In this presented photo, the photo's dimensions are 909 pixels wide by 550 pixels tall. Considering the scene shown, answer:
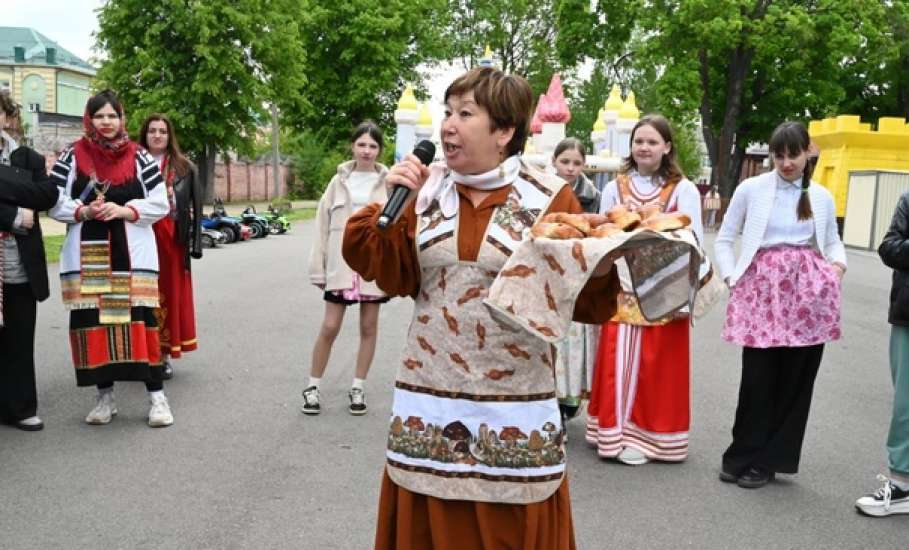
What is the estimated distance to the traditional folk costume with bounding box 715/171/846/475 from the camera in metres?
5.30

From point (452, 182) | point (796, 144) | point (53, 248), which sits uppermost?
point (796, 144)

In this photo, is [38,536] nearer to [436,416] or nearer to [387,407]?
[436,416]

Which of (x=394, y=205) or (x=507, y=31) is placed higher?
(x=507, y=31)

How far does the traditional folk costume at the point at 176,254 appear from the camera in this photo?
7.51 meters

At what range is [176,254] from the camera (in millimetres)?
7613

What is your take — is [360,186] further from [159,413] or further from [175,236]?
[159,413]

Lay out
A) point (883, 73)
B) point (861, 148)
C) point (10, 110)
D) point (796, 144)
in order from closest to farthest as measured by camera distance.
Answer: point (796, 144)
point (10, 110)
point (861, 148)
point (883, 73)

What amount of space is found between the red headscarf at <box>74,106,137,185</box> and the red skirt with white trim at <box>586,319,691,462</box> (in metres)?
3.14

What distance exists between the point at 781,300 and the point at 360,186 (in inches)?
113

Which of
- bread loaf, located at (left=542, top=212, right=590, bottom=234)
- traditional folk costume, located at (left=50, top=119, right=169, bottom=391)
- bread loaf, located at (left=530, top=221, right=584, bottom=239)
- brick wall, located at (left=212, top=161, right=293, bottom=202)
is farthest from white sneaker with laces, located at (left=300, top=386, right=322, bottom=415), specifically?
brick wall, located at (left=212, top=161, right=293, bottom=202)

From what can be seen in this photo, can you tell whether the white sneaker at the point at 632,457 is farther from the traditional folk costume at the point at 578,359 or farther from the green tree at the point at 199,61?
the green tree at the point at 199,61

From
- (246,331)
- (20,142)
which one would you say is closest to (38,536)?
(20,142)

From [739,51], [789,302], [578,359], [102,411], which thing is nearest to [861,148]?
[739,51]

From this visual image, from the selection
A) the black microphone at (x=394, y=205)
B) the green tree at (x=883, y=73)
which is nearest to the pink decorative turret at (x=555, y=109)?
the black microphone at (x=394, y=205)
